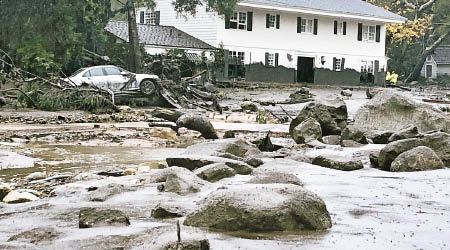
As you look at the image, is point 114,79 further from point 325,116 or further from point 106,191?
point 106,191

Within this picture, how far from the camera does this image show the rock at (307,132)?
16422mm

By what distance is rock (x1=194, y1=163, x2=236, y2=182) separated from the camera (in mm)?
9258

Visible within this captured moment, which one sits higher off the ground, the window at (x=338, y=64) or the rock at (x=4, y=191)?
the window at (x=338, y=64)

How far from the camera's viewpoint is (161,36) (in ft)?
143

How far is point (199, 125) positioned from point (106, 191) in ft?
31.1

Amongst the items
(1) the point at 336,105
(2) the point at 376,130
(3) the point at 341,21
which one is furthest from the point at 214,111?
(3) the point at 341,21

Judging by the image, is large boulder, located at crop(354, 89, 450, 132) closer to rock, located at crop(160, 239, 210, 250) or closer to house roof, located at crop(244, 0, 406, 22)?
rock, located at crop(160, 239, 210, 250)

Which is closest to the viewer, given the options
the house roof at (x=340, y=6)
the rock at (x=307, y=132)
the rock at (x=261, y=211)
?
the rock at (x=261, y=211)

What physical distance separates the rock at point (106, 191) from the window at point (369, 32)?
153 ft

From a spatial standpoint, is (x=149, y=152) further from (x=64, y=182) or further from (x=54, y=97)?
(x=54, y=97)

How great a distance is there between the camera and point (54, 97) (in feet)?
77.0

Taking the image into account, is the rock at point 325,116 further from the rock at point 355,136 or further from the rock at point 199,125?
the rock at point 199,125

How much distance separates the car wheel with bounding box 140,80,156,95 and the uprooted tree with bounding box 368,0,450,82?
3443 centimetres

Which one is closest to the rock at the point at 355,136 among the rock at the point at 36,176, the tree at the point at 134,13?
the rock at the point at 36,176
